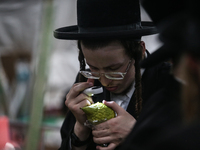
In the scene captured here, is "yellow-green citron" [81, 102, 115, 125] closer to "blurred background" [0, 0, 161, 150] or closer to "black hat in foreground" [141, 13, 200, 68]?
"black hat in foreground" [141, 13, 200, 68]

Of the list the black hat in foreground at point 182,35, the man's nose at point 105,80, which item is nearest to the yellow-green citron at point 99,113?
the man's nose at point 105,80

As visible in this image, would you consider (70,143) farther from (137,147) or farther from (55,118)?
(55,118)

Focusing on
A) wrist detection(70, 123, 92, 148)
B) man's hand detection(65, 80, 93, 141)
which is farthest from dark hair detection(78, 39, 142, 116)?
wrist detection(70, 123, 92, 148)

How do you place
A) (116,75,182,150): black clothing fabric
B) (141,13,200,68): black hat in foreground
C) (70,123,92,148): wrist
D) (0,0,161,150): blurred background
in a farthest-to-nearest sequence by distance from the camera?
(0,0,161,150): blurred background
(70,123,92,148): wrist
(116,75,182,150): black clothing fabric
(141,13,200,68): black hat in foreground

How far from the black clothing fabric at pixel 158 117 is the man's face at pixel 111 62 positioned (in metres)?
0.74

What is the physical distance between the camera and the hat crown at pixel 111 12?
5.99 ft

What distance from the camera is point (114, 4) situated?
1.83 meters

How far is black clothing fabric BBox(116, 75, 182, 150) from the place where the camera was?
952 millimetres

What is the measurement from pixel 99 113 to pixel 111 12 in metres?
0.59

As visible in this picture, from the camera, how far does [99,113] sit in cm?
177

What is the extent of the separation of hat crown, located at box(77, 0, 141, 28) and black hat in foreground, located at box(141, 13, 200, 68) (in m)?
0.85

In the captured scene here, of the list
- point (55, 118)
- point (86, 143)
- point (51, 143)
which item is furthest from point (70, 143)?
point (55, 118)

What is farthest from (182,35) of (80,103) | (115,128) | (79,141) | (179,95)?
(79,141)

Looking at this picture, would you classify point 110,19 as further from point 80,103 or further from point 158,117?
point 158,117
